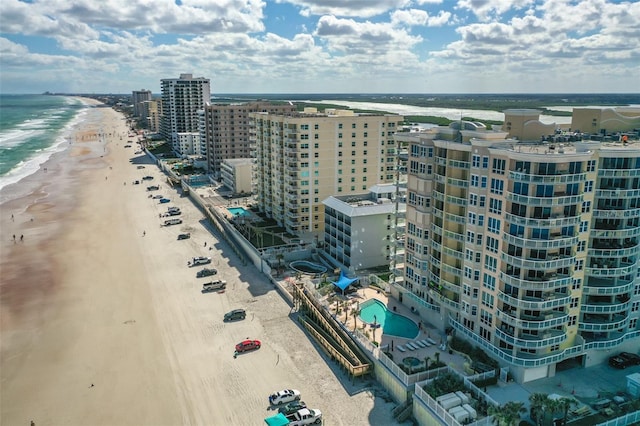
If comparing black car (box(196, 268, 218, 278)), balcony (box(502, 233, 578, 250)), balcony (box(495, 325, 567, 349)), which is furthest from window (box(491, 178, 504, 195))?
black car (box(196, 268, 218, 278))

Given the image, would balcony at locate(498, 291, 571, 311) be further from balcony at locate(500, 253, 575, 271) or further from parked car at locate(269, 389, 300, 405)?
parked car at locate(269, 389, 300, 405)

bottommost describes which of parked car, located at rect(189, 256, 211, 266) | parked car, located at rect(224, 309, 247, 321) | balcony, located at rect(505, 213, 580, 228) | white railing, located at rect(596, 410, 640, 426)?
parked car, located at rect(224, 309, 247, 321)

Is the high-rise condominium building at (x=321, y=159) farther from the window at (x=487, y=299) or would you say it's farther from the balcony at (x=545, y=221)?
the balcony at (x=545, y=221)

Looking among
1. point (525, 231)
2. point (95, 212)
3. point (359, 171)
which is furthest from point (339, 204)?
point (95, 212)

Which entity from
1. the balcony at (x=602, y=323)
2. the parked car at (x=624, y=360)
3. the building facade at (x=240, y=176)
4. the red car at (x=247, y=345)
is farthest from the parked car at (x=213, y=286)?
the building facade at (x=240, y=176)

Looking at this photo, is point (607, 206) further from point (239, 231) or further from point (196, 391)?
point (239, 231)

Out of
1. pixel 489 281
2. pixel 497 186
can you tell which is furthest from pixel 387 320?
pixel 497 186

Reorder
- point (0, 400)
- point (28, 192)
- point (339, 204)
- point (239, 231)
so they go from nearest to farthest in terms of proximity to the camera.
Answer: point (0, 400)
point (339, 204)
point (239, 231)
point (28, 192)
